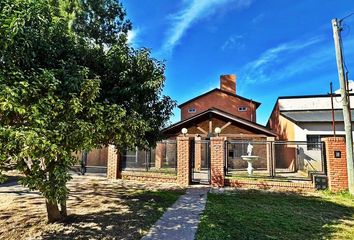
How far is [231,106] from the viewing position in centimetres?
2511

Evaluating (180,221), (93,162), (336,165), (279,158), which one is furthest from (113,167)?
(279,158)

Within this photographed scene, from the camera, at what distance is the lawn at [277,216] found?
5.33m

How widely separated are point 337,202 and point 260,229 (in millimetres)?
4438

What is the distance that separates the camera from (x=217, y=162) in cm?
1097

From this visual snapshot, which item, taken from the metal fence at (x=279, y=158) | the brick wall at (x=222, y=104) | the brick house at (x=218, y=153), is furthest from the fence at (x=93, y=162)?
the brick wall at (x=222, y=104)

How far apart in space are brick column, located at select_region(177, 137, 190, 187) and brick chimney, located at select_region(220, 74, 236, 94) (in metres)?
17.7

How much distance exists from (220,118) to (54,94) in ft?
50.1

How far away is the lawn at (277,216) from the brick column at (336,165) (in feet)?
1.64

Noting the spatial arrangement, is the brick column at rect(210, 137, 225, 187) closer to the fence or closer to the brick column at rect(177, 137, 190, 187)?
the brick column at rect(177, 137, 190, 187)

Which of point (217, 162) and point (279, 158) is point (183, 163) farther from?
point (279, 158)

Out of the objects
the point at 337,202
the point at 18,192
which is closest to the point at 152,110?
the point at 18,192

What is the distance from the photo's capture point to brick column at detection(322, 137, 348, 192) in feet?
31.6

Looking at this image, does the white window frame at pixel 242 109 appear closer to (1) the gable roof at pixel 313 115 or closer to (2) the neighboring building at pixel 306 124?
(2) the neighboring building at pixel 306 124

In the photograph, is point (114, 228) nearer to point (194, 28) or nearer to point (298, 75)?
point (194, 28)
